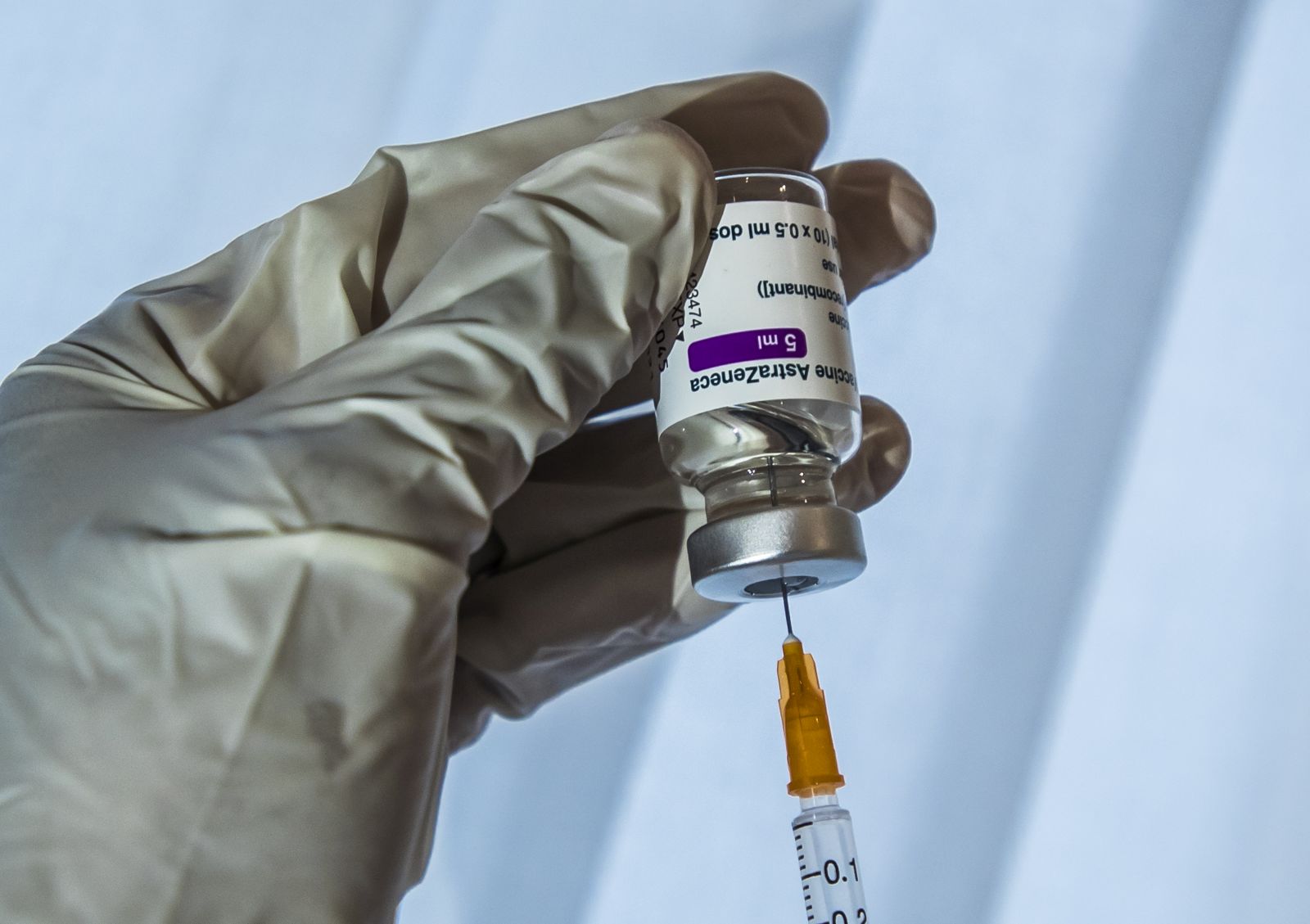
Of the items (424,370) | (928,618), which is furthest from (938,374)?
(424,370)

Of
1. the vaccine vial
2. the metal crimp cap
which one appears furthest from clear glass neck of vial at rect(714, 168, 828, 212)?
the metal crimp cap

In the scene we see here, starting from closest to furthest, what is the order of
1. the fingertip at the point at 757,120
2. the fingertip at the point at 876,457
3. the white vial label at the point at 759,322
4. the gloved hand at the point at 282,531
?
1. the gloved hand at the point at 282,531
2. the white vial label at the point at 759,322
3. the fingertip at the point at 757,120
4. the fingertip at the point at 876,457

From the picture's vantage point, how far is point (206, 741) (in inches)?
22.6

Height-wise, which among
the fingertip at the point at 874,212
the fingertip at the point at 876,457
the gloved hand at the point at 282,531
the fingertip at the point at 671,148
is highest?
the fingertip at the point at 874,212

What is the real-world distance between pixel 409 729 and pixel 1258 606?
95 cm

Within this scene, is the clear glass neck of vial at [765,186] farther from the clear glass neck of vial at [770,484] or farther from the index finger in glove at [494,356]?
the clear glass neck of vial at [770,484]

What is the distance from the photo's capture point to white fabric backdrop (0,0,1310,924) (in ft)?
3.65

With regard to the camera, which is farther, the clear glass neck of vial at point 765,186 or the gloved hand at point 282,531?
the clear glass neck of vial at point 765,186

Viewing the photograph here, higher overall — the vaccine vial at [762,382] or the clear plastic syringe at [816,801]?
the vaccine vial at [762,382]

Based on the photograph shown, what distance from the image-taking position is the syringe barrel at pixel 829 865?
28.5 inches

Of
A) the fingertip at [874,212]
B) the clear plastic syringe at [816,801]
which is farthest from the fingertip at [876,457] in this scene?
the clear plastic syringe at [816,801]

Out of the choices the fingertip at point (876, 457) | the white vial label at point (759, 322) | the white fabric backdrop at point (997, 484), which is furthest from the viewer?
the white fabric backdrop at point (997, 484)

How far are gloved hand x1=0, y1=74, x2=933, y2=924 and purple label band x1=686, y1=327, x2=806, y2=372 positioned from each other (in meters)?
0.05

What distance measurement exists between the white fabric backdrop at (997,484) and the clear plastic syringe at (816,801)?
41 centimetres
